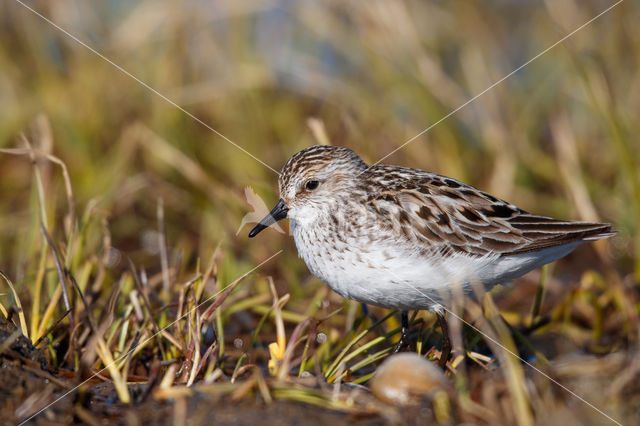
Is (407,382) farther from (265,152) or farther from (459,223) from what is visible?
(265,152)

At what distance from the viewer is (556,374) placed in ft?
12.1

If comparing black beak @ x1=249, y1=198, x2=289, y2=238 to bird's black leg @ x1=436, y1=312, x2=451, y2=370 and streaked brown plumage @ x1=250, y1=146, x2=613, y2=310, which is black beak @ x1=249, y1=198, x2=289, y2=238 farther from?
bird's black leg @ x1=436, y1=312, x2=451, y2=370

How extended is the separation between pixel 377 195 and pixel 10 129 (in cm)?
424

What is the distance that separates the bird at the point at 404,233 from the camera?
4191 mm

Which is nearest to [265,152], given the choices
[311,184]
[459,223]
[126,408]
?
[311,184]

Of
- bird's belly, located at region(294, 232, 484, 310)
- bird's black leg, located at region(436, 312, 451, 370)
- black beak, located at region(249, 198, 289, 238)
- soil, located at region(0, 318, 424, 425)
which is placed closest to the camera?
soil, located at region(0, 318, 424, 425)

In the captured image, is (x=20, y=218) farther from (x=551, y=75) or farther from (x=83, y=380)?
(x=551, y=75)

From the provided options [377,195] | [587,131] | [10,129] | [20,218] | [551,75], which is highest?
[10,129]

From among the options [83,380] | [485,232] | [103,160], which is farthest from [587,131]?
[83,380]

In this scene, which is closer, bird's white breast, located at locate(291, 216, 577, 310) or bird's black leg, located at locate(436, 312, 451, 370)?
bird's white breast, located at locate(291, 216, 577, 310)

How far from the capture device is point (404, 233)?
436 centimetres

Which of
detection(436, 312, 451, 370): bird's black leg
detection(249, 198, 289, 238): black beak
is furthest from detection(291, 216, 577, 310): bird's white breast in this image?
detection(249, 198, 289, 238): black beak

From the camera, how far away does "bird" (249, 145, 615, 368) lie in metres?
4.19

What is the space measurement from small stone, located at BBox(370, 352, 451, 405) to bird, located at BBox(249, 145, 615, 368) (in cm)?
64
